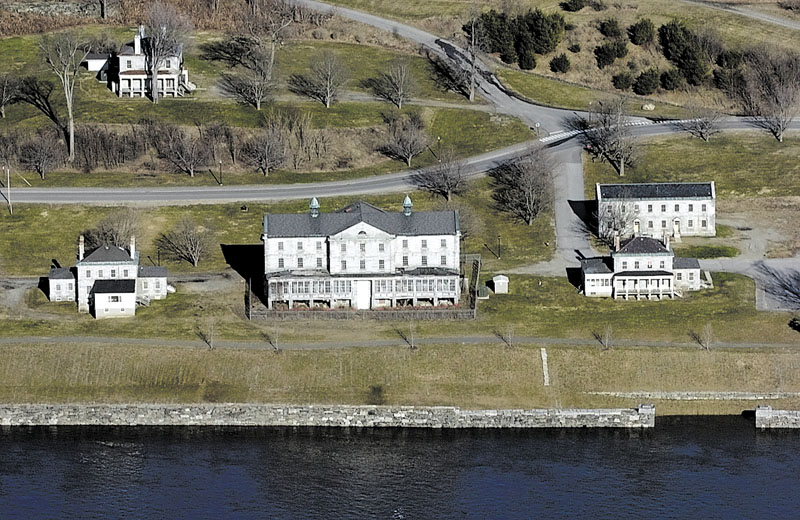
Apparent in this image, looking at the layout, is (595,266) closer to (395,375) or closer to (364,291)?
(364,291)

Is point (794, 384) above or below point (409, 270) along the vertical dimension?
below

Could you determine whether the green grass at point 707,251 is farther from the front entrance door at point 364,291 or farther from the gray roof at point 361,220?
the front entrance door at point 364,291

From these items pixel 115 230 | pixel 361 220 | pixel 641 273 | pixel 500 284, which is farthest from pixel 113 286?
pixel 641 273

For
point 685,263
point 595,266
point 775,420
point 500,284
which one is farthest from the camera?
point 685,263

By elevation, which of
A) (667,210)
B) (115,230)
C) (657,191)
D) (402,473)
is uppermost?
(657,191)

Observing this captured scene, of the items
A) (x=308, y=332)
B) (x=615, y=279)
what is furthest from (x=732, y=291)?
(x=308, y=332)

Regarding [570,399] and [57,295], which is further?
[57,295]

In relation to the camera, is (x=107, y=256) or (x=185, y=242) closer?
(x=107, y=256)

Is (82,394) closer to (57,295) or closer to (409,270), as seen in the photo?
(57,295)
